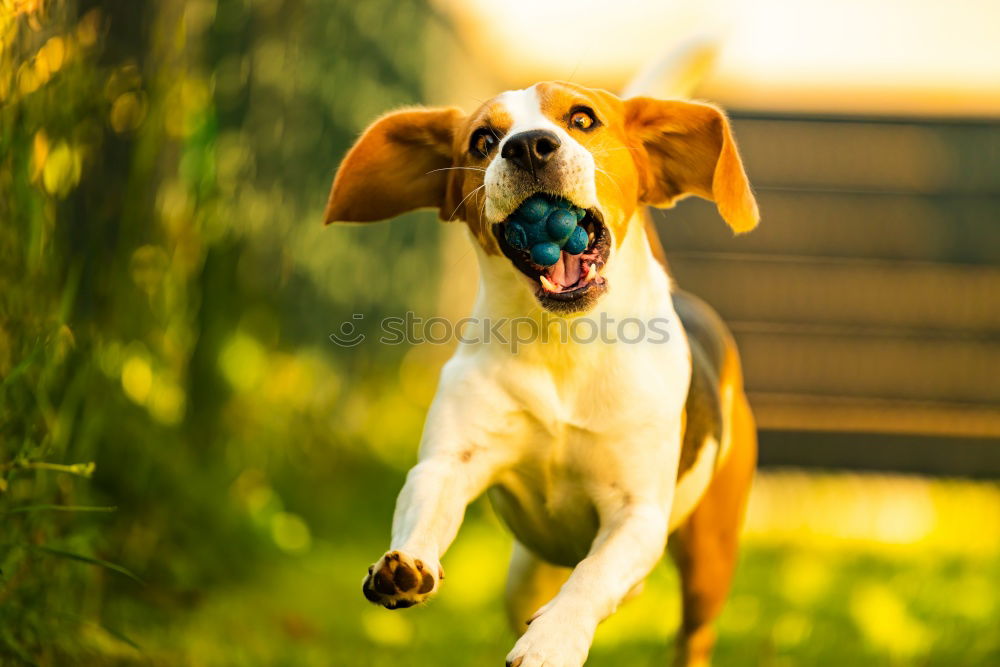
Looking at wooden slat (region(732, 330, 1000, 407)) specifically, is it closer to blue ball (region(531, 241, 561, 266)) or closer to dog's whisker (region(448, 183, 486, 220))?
dog's whisker (region(448, 183, 486, 220))

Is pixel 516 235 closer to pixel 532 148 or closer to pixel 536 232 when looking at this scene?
pixel 536 232

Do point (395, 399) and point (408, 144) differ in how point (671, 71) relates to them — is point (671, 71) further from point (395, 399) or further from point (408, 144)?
point (395, 399)

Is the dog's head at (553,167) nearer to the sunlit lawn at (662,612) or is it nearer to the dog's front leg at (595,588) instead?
the dog's front leg at (595,588)

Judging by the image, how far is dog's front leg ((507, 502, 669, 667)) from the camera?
2256 millimetres

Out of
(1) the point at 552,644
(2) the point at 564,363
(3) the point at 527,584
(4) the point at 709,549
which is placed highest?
(2) the point at 564,363

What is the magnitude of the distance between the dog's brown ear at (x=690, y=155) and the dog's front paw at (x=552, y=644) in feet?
3.48

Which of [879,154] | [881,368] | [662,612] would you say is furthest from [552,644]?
[879,154]

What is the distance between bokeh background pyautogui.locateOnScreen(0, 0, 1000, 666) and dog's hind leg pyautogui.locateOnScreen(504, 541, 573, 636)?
45 centimetres

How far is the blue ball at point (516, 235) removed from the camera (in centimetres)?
261

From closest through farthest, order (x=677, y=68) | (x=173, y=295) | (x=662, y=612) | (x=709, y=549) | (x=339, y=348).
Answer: (x=709, y=549) < (x=677, y=68) < (x=173, y=295) < (x=662, y=612) < (x=339, y=348)

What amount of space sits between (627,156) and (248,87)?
2.96 meters

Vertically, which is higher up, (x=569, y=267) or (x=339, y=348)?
(x=569, y=267)

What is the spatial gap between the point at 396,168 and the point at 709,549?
1314 mm

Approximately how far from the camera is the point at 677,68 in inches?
146
